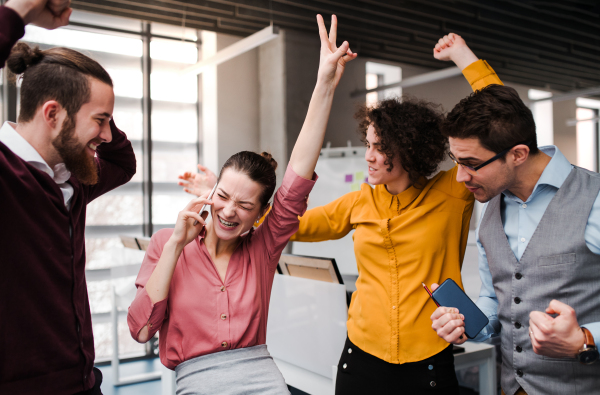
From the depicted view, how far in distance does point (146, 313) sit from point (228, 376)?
0.28 m

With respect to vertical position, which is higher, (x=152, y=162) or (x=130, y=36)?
(x=130, y=36)

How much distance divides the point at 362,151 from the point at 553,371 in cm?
464

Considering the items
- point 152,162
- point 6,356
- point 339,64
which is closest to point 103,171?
point 6,356

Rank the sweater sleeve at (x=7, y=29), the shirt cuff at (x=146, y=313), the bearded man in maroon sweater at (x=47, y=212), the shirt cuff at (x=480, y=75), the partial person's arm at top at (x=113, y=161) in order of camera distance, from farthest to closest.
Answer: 1. the shirt cuff at (x=480, y=75)
2. the partial person's arm at top at (x=113, y=161)
3. the shirt cuff at (x=146, y=313)
4. the bearded man in maroon sweater at (x=47, y=212)
5. the sweater sleeve at (x=7, y=29)

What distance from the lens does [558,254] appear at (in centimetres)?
125

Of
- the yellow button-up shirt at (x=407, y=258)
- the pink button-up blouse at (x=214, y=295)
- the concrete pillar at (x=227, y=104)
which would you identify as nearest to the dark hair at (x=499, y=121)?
the yellow button-up shirt at (x=407, y=258)

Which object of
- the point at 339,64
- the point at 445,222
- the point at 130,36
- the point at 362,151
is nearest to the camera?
the point at 339,64

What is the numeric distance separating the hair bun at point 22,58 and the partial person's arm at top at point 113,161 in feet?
1.17

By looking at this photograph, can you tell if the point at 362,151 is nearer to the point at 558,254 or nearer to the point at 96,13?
the point at 96,13

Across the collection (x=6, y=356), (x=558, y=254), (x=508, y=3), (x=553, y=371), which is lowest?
(x=553, y=371)

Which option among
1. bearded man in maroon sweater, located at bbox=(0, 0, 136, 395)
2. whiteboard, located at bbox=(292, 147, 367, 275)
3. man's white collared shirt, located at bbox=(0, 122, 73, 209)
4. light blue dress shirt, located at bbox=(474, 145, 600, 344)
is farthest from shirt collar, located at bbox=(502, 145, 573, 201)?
whiteboard, located at bbox=(292, 147, 367, 275)

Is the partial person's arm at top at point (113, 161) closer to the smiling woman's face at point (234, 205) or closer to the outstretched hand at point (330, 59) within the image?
the smiling woman's face at point (234, 205)

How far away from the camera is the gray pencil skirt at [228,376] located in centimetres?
127

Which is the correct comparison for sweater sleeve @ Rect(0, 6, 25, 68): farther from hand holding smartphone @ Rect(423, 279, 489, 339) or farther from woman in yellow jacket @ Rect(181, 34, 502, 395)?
hand holding smartphone @ Rect(423, 279, 489, 339)
